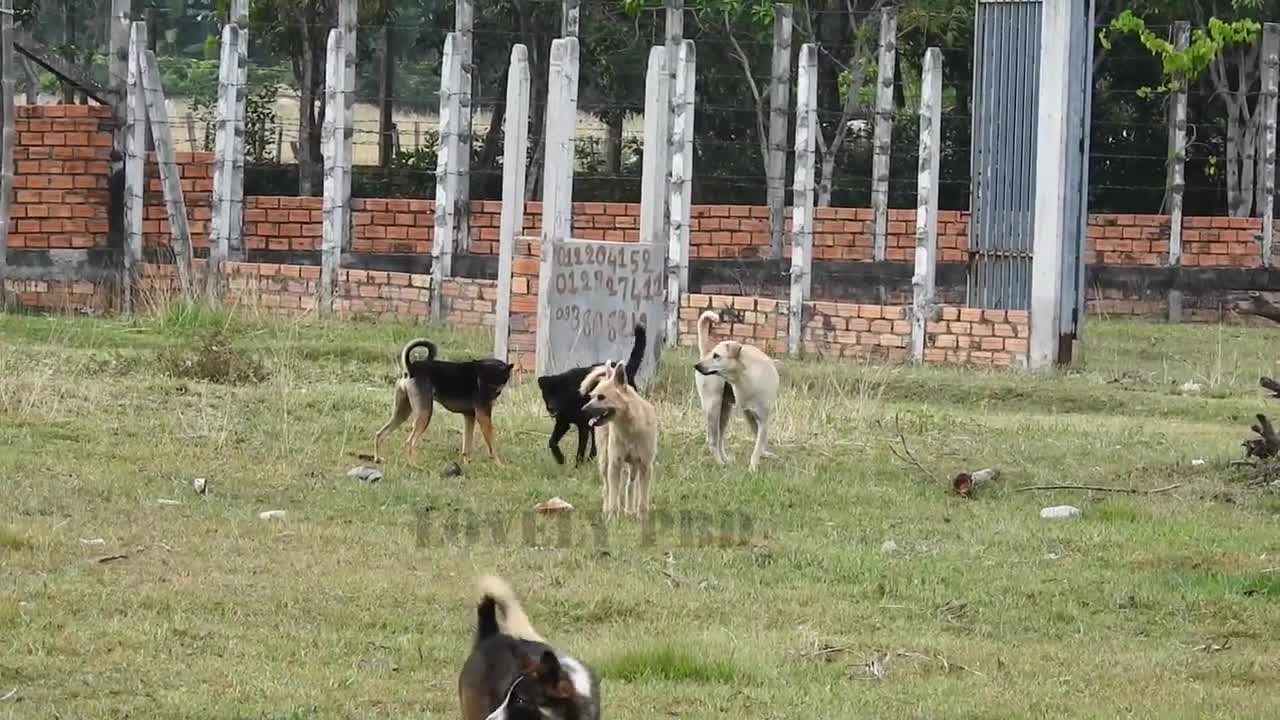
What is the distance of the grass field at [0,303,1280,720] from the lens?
693 centimetres

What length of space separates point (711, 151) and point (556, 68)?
8438 millimetres

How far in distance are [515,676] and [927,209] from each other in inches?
467

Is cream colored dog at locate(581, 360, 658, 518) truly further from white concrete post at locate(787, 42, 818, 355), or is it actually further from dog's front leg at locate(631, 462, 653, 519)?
white concrete post at locate(787, 42, 818, 355)

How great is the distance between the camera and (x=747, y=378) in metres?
12.0

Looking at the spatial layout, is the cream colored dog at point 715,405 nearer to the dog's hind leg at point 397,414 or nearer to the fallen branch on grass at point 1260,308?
the dog's hind leg at point 397,414

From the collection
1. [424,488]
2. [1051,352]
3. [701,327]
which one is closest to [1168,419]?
[1051,352]

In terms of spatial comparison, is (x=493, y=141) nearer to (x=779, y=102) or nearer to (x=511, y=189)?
(x=779, y=102)

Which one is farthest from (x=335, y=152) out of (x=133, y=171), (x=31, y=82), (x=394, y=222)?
(x=31, y=82)

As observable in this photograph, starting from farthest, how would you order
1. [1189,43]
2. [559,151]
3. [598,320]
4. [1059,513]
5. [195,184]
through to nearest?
[1189,43] → [195,184] → [559,151] → [598,320] → [1059,513]

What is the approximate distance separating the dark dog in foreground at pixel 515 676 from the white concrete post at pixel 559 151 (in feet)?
26.9

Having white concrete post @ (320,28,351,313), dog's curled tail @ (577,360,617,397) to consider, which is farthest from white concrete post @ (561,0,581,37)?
dog's curled tail @ (577,360,617,397)

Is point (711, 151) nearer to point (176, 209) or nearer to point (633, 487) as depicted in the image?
point (176, 209)

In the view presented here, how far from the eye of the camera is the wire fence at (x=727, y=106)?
72.1 feet

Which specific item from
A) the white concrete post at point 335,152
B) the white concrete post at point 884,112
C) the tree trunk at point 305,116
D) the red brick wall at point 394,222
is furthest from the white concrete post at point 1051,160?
the tree trunk at point 305,116
